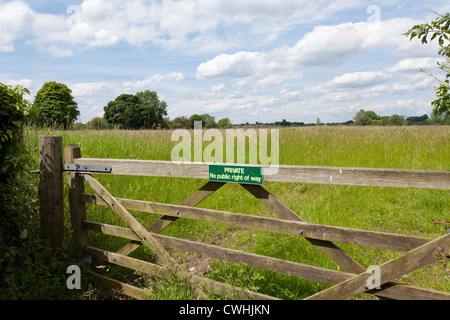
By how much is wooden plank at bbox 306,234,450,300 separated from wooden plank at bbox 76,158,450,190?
0.41m

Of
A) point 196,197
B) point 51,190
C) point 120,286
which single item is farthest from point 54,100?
Result: point 196,197

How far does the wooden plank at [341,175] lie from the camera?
225 centimetres

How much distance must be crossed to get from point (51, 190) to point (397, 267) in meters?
3.83

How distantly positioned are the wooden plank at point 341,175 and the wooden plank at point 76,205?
44.0 inches

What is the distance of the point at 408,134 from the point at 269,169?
10630mm

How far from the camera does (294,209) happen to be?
567 centimetres

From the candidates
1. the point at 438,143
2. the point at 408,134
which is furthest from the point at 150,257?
→ the point at 408,134

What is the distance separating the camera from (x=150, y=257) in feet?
15.7

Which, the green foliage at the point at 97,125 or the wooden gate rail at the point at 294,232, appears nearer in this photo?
the wooden gate rail at the point at 294,232

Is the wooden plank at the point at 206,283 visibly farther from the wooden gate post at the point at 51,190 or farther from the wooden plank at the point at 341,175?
the wooden plank at the point at 341,175

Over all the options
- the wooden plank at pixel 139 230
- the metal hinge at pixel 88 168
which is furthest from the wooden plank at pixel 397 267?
the metal hinge at pixel 88 168

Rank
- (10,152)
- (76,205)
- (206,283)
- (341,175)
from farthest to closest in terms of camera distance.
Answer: (76,205) → (10,152) → (206,283) → (341,175)

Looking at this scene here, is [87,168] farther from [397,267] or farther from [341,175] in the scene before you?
[397,267]

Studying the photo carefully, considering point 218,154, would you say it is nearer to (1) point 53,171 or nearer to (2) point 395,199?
(2) point 395,199
